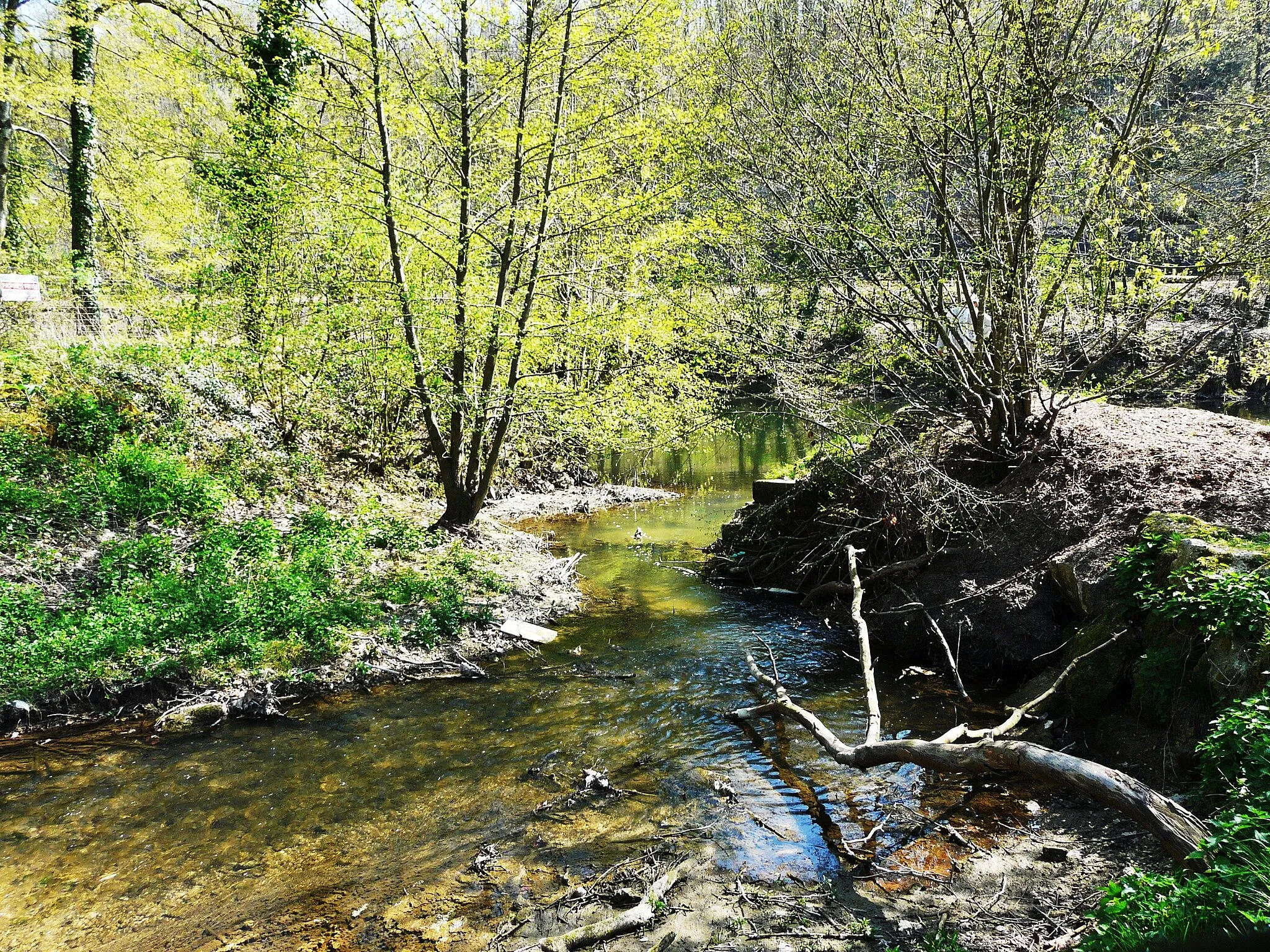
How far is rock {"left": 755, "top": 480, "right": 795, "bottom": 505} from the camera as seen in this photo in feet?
39.2

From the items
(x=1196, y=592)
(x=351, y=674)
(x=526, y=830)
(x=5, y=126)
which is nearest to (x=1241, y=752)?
(x=1196, y=592)

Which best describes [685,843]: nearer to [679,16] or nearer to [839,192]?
[839,192]

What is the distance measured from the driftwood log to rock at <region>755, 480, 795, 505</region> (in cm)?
557

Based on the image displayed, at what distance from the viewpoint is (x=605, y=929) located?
12.7 ft

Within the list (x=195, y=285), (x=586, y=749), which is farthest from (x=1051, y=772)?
(x=195, y=285)

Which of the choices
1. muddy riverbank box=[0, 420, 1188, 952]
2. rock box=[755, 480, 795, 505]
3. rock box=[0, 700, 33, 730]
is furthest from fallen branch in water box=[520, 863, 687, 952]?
rock box=[755, 480, 795, 505]

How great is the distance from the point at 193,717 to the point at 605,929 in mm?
4888

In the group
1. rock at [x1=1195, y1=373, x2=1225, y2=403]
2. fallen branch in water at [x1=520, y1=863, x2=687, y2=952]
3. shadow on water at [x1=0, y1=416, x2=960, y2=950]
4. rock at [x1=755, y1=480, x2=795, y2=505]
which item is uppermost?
rock at [x1=1195, y1=373, x2=1225, y2=403]

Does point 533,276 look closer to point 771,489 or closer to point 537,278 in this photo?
point 537,278

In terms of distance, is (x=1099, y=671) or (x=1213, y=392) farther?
(x=1213, y=392)

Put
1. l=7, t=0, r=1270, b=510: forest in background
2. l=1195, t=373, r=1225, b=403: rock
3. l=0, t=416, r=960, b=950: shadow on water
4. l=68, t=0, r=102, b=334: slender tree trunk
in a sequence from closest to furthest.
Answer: l=0, t=416, r=960, b=950: shadow on water → l=7, t=0, r=1270, b=510: forest in background → l=68, t=0, r=102, b=334: slender tree trunk → l=1195, t=373, r=1225, b=403: rock

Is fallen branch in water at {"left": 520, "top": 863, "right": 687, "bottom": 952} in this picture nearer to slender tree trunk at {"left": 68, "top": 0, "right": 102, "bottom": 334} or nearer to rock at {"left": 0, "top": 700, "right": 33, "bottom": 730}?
rock at {"left": 0, "top": 700, "right": 33, "bottom": 730}

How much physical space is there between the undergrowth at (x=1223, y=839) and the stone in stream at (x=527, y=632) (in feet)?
21.1

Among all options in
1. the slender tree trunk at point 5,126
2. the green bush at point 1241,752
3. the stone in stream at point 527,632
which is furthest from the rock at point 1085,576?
the slender tree trunk at point 5,126
